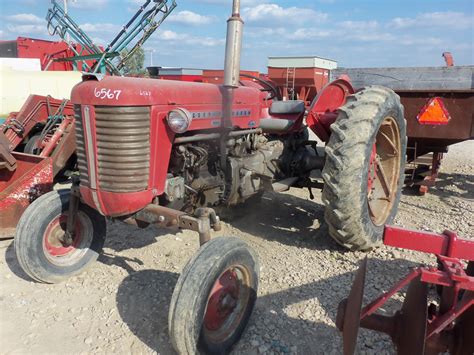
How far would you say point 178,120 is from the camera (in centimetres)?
243

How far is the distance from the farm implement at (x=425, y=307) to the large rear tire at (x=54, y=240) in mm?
2035

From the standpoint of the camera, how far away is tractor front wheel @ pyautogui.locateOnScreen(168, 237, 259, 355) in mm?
2020

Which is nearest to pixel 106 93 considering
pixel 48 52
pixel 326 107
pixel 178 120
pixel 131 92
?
pixel 131 92

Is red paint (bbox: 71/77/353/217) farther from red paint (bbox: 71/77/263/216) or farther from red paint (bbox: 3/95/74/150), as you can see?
red paint (bbox: 3/95/74/150)

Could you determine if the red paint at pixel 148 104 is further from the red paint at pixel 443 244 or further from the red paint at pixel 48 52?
the red paint at pixel 48 52

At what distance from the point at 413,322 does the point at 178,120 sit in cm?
165

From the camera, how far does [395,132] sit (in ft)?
12.0

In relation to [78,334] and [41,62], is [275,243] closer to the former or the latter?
[78,334]

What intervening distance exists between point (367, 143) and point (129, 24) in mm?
12728

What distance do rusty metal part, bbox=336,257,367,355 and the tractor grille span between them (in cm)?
133

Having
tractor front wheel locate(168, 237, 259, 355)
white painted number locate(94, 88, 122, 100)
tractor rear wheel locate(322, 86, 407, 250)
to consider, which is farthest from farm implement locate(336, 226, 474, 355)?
white painted number locate(94, 88, 122, 100)

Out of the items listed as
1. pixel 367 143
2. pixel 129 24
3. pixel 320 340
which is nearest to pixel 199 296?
pixel 320 340

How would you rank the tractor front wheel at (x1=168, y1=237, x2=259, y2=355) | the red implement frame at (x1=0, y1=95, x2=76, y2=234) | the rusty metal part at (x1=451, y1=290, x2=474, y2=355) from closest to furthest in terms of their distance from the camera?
1. the rusty metal part at (x1=451, y1=290, x2=474, y2=355)
2. the tractor front wheel at (x1=168, y1=237, x2=259, y2=355)
3. the red implement frame at (x1=0, y1=95, x2=76, y2=234)

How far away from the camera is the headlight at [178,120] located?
2.43 meters
